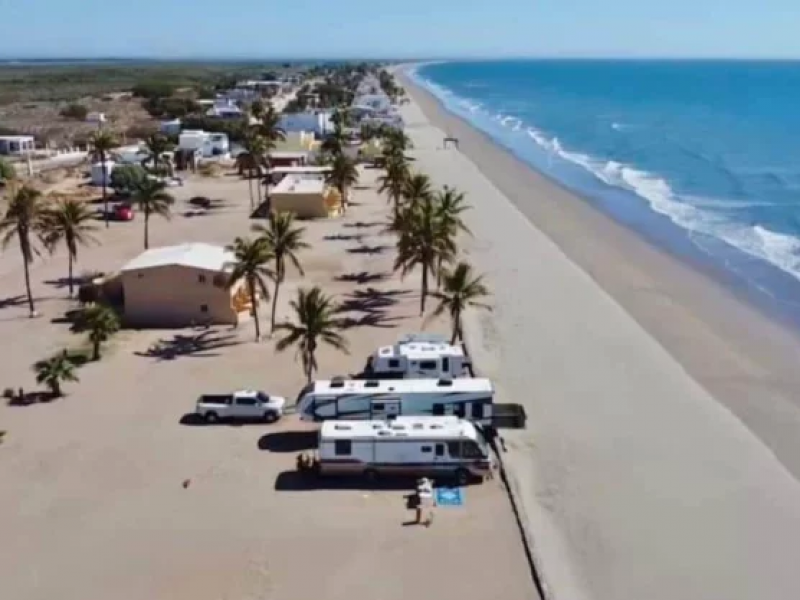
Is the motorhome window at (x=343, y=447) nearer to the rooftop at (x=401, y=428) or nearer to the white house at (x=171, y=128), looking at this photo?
the rooftop at (x=401, y=428)

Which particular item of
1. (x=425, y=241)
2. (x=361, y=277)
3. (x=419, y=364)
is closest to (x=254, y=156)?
(x=361, y=277)

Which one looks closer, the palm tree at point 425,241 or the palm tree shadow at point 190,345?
the palm tree shadow at point 190,345

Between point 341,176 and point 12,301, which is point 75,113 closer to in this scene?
point 341,176

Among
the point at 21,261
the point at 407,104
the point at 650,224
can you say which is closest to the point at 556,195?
the point at 650,224

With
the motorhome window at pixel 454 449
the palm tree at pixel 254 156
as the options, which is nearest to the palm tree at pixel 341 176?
the palm tree at pixel 254 156

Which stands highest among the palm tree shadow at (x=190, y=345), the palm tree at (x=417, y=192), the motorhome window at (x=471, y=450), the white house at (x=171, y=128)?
the palm tree at (x=417, y=192)
